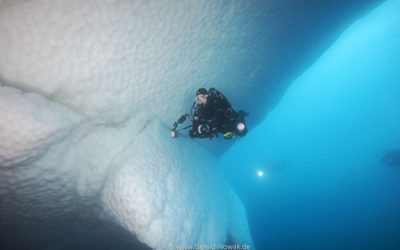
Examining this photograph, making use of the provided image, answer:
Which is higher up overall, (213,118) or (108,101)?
(213,118)

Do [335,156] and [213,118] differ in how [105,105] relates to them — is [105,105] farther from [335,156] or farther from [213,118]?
[335,156]

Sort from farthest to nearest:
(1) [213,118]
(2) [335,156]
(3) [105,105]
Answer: (2) [335,156] < (1) [213,118] < (3) [105,105]

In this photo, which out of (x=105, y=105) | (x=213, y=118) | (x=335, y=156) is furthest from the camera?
(x=335, y=156)

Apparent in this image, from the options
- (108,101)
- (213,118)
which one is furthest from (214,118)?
(108,101)

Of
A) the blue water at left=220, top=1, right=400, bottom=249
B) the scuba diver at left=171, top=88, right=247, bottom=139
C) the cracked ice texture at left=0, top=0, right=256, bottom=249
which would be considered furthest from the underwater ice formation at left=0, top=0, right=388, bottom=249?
the blue water at left=220, top=1, right=400, bottom=249

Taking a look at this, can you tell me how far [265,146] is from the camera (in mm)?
72875

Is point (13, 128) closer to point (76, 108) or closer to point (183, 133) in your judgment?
point (76, 108)

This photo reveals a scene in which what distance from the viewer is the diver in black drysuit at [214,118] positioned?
439 centimetres

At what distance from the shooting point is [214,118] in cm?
444

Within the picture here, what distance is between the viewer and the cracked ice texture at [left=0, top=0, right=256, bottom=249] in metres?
2.48

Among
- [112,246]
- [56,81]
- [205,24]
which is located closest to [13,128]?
[56,81]

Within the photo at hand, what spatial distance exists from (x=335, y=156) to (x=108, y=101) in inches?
2520

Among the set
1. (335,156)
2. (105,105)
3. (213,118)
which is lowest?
(105,105)

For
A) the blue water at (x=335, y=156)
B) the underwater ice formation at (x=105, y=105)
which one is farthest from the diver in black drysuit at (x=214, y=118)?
the blue water at (x=335, y=156)
